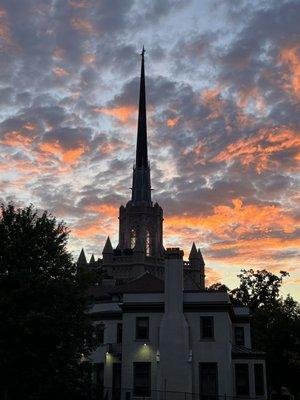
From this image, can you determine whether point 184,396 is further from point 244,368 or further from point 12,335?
point 12,335

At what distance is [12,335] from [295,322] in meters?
41.3

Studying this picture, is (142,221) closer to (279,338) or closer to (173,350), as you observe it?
(279,338)

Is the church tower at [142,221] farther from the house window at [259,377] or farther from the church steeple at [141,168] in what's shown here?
the house window at [259,377]

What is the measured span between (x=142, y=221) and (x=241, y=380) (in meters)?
105

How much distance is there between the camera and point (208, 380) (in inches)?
1523

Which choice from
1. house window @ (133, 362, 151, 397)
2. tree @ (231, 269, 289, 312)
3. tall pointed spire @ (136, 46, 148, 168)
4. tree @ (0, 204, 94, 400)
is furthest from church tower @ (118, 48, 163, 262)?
tree @ (0, 204, 94, 400)

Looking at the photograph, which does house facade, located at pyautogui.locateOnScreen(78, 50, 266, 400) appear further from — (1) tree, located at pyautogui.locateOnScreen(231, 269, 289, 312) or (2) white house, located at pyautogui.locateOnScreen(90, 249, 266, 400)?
(1) tree, located at pyautogui.locateOnScreen(231, 269, 289, 312)

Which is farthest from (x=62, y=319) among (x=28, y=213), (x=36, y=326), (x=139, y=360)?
(x=139, y=360)

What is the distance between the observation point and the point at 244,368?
4116 cm

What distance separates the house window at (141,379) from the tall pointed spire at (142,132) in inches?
4803

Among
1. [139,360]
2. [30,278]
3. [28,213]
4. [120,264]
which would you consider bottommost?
[139,360]

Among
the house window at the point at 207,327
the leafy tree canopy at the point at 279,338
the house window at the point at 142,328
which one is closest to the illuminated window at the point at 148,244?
the leafy tree canopy at the point at 279,338

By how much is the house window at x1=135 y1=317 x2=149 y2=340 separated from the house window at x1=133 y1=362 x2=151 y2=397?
2080 mm

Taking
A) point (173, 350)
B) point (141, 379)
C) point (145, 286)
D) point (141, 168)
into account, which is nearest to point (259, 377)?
point (173, 350)
